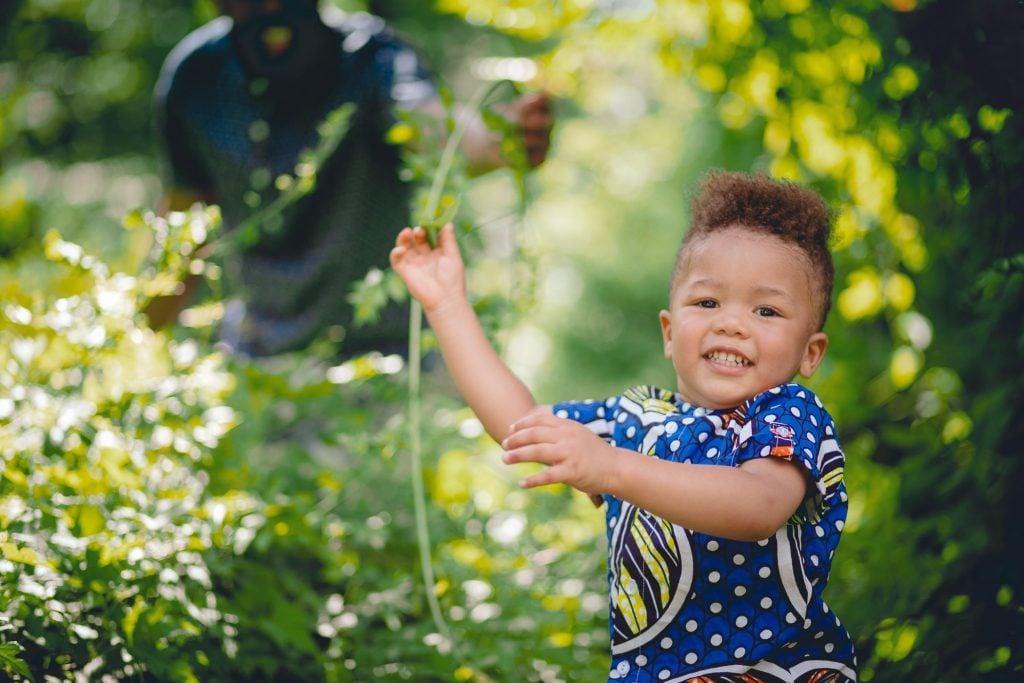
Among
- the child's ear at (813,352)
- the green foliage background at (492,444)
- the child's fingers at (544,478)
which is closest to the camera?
the child's fingers at (544,478)

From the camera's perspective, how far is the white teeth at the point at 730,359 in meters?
1.52

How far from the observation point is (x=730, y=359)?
5.02 feet

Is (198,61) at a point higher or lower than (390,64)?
higher

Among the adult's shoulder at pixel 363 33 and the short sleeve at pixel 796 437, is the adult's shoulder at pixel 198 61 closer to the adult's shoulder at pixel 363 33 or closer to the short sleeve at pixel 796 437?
the adult's shoulder at pixel 363 33

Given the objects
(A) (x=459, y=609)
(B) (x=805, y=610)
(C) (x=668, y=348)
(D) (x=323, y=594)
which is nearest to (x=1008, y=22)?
(C) (x=668, y=348)

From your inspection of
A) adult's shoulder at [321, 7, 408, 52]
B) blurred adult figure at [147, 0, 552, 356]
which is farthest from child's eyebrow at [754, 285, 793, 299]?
adult's shoulder at [321, 7, 408, 52]

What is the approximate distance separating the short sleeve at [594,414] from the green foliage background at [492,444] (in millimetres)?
421

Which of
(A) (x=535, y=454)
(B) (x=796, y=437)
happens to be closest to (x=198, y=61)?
(A) (x=535, y=454)

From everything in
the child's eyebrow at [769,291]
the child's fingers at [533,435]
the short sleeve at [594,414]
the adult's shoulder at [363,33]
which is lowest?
the child's fingers at [533,435]

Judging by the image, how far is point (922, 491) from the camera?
2656 mm

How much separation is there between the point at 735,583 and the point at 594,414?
1.20 ft

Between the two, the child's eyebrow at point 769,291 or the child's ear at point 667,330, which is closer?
the child's eyebrow at point 769,291

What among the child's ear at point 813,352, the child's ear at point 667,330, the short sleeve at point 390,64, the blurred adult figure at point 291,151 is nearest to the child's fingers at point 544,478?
the child's ear at point 667,330

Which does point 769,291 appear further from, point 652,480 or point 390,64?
point 390,64
